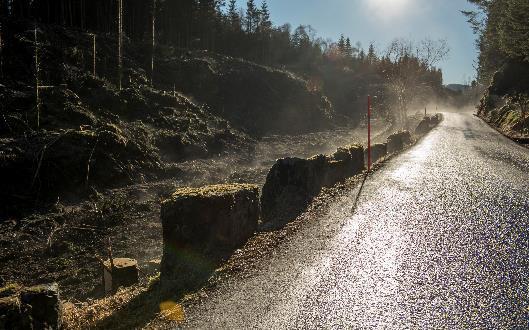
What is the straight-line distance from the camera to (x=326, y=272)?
5.56 meters

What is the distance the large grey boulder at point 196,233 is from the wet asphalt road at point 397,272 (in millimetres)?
759

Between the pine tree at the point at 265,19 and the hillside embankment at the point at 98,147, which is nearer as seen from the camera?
the hillside embankment at the point at 98,147

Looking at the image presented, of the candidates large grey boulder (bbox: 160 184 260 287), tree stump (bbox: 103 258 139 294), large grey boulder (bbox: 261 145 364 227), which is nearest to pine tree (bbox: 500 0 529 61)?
large grey boulder (bbox: 261 145 364 227)

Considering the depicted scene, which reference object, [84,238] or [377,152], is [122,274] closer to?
[84,238]

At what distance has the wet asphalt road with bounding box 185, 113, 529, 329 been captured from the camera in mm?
4355

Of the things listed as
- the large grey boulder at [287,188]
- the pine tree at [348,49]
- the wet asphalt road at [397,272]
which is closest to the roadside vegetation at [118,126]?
the large grey boulder at [287,188]

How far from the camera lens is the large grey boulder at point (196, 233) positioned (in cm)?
587

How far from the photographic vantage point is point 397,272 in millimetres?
5438

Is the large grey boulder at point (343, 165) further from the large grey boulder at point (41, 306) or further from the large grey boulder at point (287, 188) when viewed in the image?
the large grey boulder at point (41, 306)

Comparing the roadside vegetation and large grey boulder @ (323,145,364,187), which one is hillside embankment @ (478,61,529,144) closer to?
the roadside vegetation

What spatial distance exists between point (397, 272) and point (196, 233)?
3080 mm

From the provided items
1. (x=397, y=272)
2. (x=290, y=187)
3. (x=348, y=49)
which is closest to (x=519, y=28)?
(x=290, y=187)

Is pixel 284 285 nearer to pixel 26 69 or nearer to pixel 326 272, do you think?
pixel 326 272

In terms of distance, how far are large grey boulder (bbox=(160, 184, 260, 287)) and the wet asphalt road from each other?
76cm
